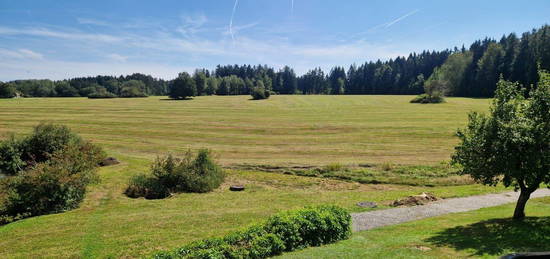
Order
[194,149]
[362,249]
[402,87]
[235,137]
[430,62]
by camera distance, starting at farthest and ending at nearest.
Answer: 1. [430,62]
2. [402,87]
3. [235,137]
4. [194,149]
5. [362,249]

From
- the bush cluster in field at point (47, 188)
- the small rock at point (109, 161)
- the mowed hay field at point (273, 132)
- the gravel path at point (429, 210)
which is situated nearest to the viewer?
the gravel path at point (429, 210)

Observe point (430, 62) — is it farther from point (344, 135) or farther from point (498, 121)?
point (498, 121)

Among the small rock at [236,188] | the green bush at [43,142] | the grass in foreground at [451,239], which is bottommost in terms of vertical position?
the small rock at [236,188]

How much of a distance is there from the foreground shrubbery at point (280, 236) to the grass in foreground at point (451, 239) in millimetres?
541

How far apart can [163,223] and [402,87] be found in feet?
538

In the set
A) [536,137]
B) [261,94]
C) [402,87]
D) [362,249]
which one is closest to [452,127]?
[536,137]

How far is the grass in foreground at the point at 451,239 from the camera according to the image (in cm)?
1223

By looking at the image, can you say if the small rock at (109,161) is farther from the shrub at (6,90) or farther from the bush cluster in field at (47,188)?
the shrub at (6,90)

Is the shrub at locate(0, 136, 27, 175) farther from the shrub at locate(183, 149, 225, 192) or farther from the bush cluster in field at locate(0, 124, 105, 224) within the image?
the shrub at locate(183, 149, 225, 192)

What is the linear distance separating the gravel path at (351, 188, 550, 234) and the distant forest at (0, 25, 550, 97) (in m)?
82.4

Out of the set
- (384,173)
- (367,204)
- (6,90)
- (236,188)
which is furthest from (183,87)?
(367,204)

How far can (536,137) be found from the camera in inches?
547

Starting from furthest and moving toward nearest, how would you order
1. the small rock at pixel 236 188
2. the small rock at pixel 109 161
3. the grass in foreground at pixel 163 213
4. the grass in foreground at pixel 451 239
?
the small rock at pixel 109 161
the small rock at pixel 236 188
the grass in foreground at pixel 163 213
the grass in foreground at pixel 451 239

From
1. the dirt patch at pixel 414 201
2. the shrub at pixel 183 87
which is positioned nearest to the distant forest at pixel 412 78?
the shrub at pixel 183 87
